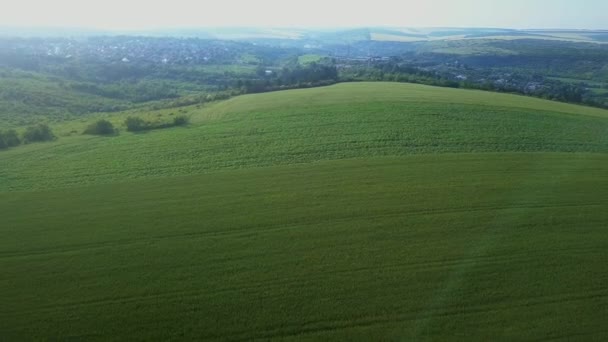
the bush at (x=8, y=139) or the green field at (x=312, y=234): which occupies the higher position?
the green field at (x=312, y=234)

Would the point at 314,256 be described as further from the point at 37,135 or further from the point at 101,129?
the point at 37,135

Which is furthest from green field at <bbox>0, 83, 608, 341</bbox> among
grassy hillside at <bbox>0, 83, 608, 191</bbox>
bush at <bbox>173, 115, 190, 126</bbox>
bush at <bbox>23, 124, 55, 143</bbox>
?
bush at <bbox>173, 115, 190, 126</bbox>

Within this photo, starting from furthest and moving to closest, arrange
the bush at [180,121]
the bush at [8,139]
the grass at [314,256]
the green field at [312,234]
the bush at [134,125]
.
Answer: the bush at [180,121] → the bush at [134,125] → the bush at [8,139] → the green field at [312,234] → the grass at [314,256]

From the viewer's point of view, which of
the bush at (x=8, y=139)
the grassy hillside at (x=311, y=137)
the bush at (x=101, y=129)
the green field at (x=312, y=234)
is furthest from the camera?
the bush at (x=101, y=129)

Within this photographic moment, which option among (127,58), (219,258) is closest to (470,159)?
(219,258)

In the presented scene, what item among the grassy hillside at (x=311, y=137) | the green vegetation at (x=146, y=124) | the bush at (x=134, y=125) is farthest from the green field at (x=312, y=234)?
A: the green vegetation at (x=146, y=124)

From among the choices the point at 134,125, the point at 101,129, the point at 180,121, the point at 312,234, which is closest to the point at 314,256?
the point at 312,234

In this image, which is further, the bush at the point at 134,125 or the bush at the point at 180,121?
the bush at the point at 180,121

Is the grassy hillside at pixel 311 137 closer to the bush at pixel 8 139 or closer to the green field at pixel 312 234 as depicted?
the green field at pixel 312 234
